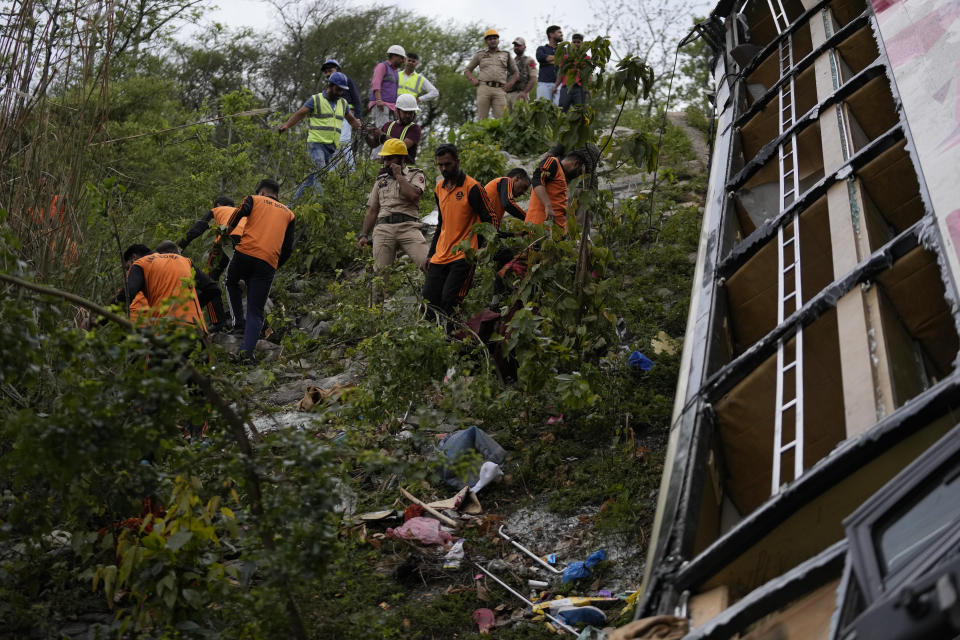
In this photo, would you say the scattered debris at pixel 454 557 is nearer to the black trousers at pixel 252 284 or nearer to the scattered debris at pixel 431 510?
the scattered debris at pixel 431 510

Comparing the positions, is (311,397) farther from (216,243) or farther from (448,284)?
(216,243)

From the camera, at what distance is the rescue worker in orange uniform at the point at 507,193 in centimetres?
722

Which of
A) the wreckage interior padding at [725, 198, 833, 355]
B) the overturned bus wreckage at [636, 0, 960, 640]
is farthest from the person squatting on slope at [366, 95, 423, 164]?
the wreckage interior padding at [725, 198, 833, 355]

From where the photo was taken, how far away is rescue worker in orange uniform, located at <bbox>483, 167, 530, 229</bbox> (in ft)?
23.7

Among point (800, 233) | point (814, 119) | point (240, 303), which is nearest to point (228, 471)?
point (800, 233)

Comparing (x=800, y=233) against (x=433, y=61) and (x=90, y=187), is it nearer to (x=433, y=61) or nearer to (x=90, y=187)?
(x=90, y=187)

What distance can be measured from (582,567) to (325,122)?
7.28m

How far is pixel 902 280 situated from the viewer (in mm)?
3000

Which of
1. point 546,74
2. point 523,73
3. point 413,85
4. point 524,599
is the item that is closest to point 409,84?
point 413,85

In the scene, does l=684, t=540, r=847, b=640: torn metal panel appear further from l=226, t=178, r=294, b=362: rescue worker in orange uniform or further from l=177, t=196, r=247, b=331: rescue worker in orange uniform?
l=177, t=196, r=247, b=331: rescue worker in orange uniform

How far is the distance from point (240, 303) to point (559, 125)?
3555 millimetres

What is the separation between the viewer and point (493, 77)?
13070 mm

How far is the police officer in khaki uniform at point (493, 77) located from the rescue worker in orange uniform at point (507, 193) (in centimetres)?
563

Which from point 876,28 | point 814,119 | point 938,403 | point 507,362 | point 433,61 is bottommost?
point 507,362
